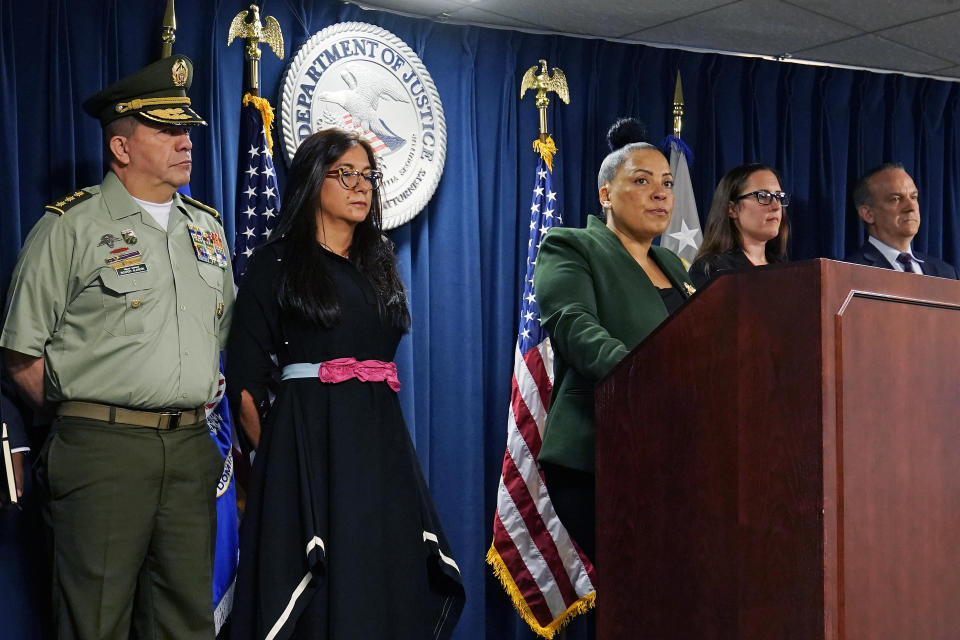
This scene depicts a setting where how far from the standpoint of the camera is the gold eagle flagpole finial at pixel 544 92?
13.2 feet

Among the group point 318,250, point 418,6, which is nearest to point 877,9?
point 418,6

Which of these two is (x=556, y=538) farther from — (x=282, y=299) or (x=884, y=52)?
(x=884, y=52)

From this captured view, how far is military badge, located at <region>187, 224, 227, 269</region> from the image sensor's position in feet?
8.94

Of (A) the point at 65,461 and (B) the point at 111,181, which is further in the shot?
(B) the point at 111,181

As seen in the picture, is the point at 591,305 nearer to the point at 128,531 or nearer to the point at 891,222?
the point at 128,531

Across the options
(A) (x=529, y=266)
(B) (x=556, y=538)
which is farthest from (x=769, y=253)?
(B) (x=556, y=538)

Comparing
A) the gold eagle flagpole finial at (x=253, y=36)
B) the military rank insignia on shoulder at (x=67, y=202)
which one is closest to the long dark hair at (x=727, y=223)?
the gold eagle flagpole finial at (x=253, y=36)

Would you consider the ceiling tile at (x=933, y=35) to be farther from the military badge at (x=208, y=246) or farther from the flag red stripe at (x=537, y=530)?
the military badge at (x=208, y=246)

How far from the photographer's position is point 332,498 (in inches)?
99.5

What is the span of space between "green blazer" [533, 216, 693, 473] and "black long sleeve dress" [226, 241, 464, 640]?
0.44 metres

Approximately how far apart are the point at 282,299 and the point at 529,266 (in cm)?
153

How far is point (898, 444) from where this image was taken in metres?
1.71

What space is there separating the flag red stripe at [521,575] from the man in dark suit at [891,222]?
181cm

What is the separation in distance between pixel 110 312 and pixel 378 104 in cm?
149
